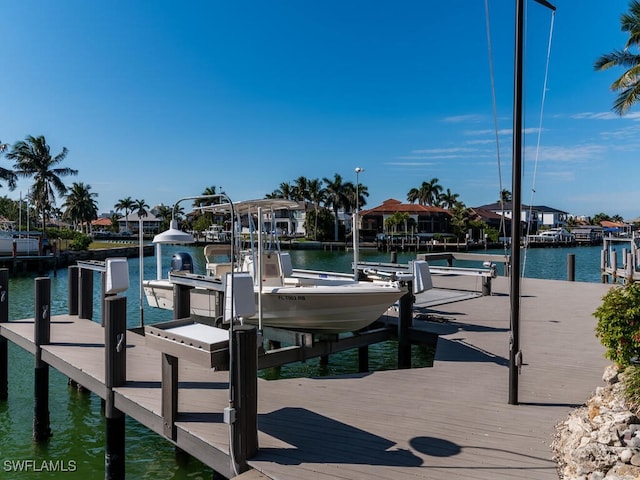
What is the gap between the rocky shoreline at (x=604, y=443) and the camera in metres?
3.64

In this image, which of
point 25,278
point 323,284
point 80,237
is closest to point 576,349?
point 323,284

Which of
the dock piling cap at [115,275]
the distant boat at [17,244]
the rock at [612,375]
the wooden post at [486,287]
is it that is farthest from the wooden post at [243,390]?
the distant boat at [17,244]

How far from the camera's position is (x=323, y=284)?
414 inches

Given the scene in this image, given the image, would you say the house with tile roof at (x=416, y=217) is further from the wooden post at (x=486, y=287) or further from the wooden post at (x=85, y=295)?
the wooden post at (x=85, y=295)

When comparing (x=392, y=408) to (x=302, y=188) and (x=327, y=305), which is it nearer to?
(x=327, y=305)

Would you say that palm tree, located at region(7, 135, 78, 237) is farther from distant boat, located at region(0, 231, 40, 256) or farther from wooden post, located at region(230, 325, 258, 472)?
wooden post, located at region(230, 325, 258, 472)

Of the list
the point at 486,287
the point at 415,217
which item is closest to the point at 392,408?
the point at 486,287

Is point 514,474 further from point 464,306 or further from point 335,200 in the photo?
point 335,200

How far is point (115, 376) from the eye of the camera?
21.0ft

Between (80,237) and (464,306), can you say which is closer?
(464,306)

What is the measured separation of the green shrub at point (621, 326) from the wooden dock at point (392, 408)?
1094 millimetres

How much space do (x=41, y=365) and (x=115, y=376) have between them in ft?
10.8

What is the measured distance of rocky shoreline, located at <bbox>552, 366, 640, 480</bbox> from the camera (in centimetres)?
364

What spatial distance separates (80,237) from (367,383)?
61561mm
